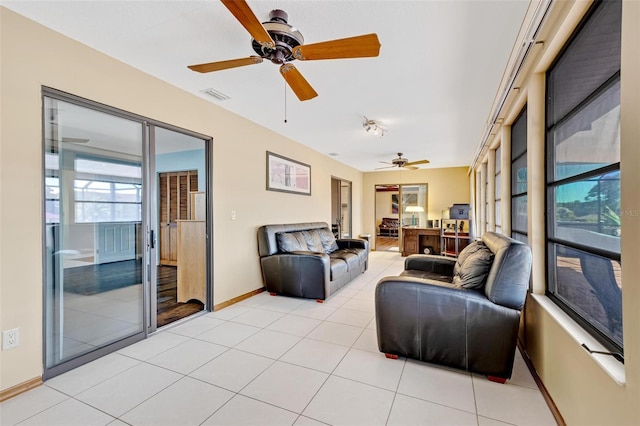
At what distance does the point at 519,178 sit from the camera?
2.86 meters

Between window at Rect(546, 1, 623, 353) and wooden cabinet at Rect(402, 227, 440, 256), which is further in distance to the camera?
wooden cabinet at Rect(402, 227, 440, 256)

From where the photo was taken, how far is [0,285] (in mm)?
1790

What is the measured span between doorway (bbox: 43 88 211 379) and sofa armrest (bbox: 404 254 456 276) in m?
2.94

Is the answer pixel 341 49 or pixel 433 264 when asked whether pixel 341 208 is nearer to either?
pixel 433 264

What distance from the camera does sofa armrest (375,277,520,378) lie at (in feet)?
6.28

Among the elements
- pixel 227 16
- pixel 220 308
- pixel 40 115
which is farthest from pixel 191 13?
pixel 220 308

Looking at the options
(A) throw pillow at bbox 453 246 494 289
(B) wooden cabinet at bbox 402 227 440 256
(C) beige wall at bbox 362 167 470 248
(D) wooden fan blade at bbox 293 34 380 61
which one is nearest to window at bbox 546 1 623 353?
(A) throw pillow at bbox 453 246 494 289

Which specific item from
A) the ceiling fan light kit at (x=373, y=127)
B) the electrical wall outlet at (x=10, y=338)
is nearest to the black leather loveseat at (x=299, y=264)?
the ceiling fan light kit at (x=373, y=127)

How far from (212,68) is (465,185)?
7.56 m

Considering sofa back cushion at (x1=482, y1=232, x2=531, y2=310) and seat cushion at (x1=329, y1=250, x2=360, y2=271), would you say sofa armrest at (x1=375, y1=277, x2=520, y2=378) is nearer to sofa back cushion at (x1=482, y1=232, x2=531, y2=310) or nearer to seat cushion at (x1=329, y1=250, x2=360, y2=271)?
sofa back cushion at (x1=482, y1=232, x2=531, y2=310)

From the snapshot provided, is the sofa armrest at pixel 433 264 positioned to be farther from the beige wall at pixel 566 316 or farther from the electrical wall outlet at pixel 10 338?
the electrical wall outlet at pixel 10 338

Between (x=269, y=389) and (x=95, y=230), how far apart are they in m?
2.00

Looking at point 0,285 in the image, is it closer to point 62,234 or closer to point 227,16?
point 62,234

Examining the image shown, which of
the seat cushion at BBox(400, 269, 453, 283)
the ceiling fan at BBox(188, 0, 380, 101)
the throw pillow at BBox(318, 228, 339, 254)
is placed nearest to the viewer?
the ceiling fan at BBox(188, 0, 380, 101)
